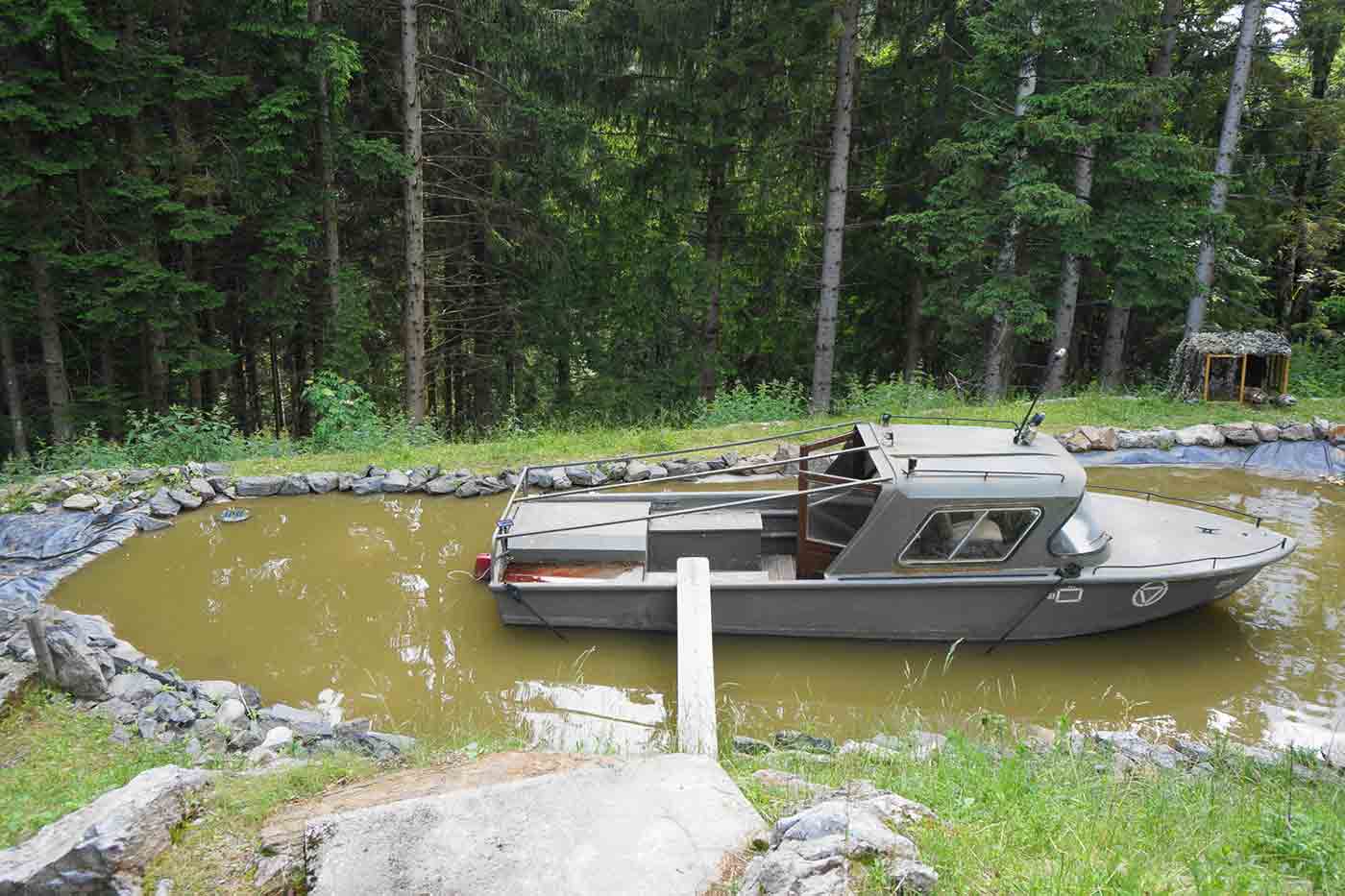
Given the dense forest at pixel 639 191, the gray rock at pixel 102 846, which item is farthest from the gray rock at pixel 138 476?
the gray rock at pixel 102 846

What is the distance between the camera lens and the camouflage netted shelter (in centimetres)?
1347

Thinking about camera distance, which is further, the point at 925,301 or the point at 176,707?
the point at 925,301

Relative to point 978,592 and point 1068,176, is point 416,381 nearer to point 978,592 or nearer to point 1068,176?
point 978,592

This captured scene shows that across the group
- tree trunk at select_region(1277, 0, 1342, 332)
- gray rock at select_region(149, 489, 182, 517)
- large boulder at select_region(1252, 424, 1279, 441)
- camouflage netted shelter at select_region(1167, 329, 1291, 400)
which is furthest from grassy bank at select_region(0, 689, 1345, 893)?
tree trunk at select_region(1277, 0, 1342, 332)

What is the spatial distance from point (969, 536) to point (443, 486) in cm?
660

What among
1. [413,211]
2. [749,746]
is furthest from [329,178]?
[749,746]

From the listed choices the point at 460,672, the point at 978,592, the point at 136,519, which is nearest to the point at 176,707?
the point at 460,672

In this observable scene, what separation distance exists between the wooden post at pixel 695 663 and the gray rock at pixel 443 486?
4.36 metres

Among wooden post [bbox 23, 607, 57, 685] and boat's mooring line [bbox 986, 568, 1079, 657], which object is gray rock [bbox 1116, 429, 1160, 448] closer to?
boat's mooring line [bbox 986, 568, 1079, 657]

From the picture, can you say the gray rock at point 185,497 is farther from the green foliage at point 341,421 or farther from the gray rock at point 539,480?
the gray rock at point 539,480

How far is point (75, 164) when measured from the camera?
1308 cm

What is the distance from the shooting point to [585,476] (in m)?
10.6

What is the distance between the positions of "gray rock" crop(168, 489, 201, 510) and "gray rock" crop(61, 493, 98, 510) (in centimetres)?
77

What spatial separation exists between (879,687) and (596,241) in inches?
563
